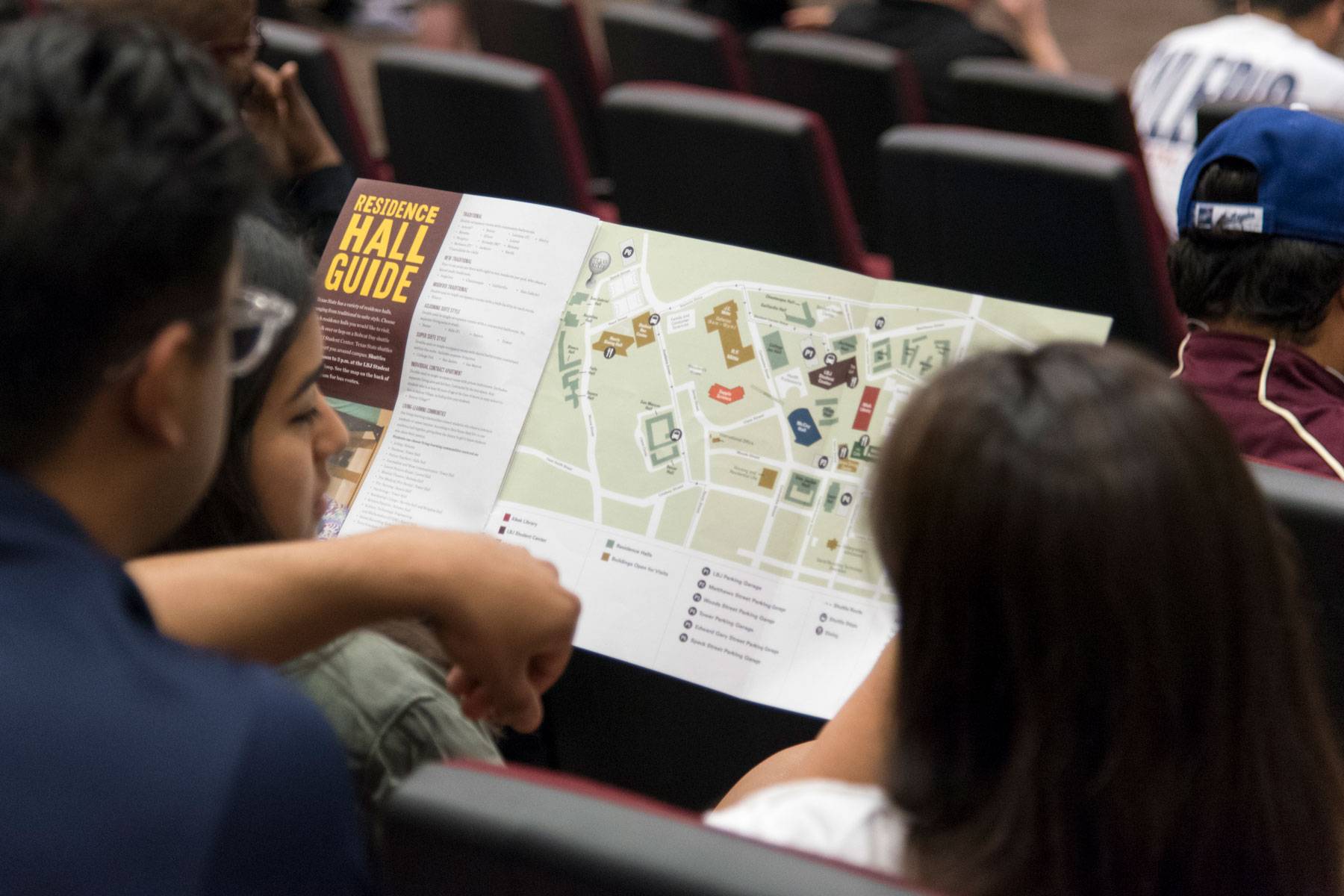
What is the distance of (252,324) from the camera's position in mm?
907

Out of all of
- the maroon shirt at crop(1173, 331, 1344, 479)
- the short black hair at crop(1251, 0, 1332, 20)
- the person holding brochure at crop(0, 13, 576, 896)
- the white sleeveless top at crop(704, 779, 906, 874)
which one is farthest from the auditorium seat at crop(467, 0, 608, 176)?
the white sleeveless top at crop(704, 779, 906, 874)

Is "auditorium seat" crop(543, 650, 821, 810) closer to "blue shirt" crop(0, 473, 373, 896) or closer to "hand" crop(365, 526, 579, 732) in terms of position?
"hand" crop(365, 526, 579, 732)

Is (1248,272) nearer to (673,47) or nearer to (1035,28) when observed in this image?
(673,47)

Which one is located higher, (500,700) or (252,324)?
(252,324)

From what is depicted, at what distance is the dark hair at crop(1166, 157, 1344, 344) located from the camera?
1700 mm

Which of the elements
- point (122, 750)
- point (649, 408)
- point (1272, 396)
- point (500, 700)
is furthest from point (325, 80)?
point (122, 750)

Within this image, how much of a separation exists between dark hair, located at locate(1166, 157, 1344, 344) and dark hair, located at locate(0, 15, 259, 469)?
4.16 feet

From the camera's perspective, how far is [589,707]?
1608 millimetres

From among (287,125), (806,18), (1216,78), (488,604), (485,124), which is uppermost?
(488,604)

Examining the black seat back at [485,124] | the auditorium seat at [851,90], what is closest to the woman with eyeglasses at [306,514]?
the black seat back at [485,124]

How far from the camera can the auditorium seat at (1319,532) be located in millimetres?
1092

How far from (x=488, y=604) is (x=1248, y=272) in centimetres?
111

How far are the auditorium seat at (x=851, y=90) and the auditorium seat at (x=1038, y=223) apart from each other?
0.96 m

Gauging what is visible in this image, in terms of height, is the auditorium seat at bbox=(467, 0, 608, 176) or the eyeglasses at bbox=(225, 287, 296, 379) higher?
the eyeglasses at bbox=(225, 287, 296, 379)
